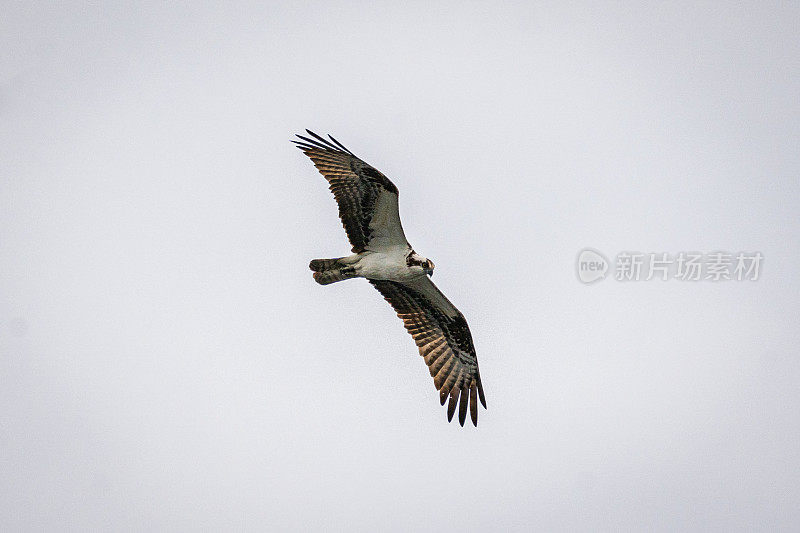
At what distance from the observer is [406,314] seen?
28312 millimetres

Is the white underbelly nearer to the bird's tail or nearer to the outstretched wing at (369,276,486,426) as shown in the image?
the bird's tail

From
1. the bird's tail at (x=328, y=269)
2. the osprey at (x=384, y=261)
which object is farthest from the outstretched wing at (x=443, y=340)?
the bird's tail at (x=328, y=269)

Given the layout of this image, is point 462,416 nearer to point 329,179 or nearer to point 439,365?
point 439,365

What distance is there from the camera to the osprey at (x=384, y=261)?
86.1 ft

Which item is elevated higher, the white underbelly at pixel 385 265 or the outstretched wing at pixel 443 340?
the white underbelly at pixel 385 265

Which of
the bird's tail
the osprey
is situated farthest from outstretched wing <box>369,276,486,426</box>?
the bird's tail

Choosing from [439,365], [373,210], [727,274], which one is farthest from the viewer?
[727,274]

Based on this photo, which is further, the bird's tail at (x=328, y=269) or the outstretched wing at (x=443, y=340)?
the outstretched wing at (x=443, y=340)

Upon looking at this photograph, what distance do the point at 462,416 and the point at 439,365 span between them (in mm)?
1179

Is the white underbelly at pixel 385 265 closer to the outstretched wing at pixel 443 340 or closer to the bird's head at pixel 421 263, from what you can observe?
the bird's head at pixel 421 263

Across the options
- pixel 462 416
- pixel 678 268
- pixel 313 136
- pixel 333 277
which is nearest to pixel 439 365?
pixel 462 416

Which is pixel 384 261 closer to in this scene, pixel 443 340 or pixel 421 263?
pixel 421 263

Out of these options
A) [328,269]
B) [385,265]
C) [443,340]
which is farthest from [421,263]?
[443,340]

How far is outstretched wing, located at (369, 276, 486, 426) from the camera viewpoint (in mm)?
27906
